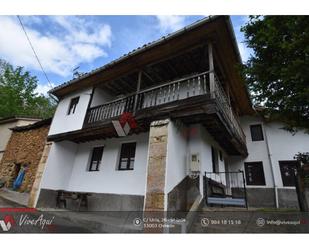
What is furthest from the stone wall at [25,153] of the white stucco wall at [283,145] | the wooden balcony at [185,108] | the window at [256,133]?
the white stucco wall at [283,145]

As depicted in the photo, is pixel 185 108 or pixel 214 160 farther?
pixel 214 160

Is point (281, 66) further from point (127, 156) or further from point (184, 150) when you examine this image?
point (127, 156)

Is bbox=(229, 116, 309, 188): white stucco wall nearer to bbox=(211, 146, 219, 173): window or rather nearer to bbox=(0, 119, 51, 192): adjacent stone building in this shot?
bbox=(211, 146, 219, 173): window

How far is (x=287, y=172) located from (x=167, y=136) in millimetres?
8131

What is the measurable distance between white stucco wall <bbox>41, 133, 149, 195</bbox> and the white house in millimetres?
41

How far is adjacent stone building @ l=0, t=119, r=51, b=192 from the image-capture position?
9.87 meters

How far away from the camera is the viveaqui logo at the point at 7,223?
459 cm

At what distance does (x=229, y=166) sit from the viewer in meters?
11.1

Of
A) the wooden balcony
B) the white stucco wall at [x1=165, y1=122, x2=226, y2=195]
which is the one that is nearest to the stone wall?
the wooden balcony

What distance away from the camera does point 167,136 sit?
5293mm

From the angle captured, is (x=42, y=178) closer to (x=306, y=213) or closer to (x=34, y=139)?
(x=34, y=139)

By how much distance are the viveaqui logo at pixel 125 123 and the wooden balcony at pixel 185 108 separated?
0.65 ft

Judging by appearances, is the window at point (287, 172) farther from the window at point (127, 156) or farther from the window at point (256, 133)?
the window at point (127, 156)

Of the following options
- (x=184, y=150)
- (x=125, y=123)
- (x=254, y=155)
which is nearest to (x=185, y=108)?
(x=184, y=150)
